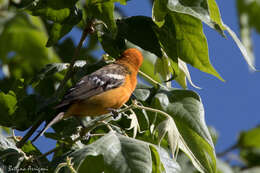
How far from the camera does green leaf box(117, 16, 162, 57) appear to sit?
12.0ft

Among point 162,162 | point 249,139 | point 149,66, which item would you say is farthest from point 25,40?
point 249,139

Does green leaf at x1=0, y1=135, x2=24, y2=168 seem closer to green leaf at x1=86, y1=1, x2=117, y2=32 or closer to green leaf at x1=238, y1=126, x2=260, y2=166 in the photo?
green leaf at x1=86, y1=1, x2=117, y2=32

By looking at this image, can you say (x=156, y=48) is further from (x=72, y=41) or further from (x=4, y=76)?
(x=72, y=41)

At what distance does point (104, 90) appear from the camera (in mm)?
4812

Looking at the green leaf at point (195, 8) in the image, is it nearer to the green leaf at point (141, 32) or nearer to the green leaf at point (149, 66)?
the green leaf at point (141, 32)

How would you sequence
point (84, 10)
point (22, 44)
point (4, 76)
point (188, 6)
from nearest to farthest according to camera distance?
point (188, 6) < point (22, 44) < point (84, 10) < point (4, 76)

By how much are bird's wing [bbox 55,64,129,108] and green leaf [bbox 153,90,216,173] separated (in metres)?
0.77

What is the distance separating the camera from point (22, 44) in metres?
3.44

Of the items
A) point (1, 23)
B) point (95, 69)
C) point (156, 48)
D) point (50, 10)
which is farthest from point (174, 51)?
point (1, 23)

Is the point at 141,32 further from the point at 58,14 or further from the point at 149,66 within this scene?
the point at 149,66

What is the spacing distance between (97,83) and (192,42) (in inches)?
56.7

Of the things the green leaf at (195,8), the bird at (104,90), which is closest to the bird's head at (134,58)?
the bird at (104,90)

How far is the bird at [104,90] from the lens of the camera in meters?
4.21

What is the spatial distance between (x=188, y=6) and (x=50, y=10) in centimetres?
108
